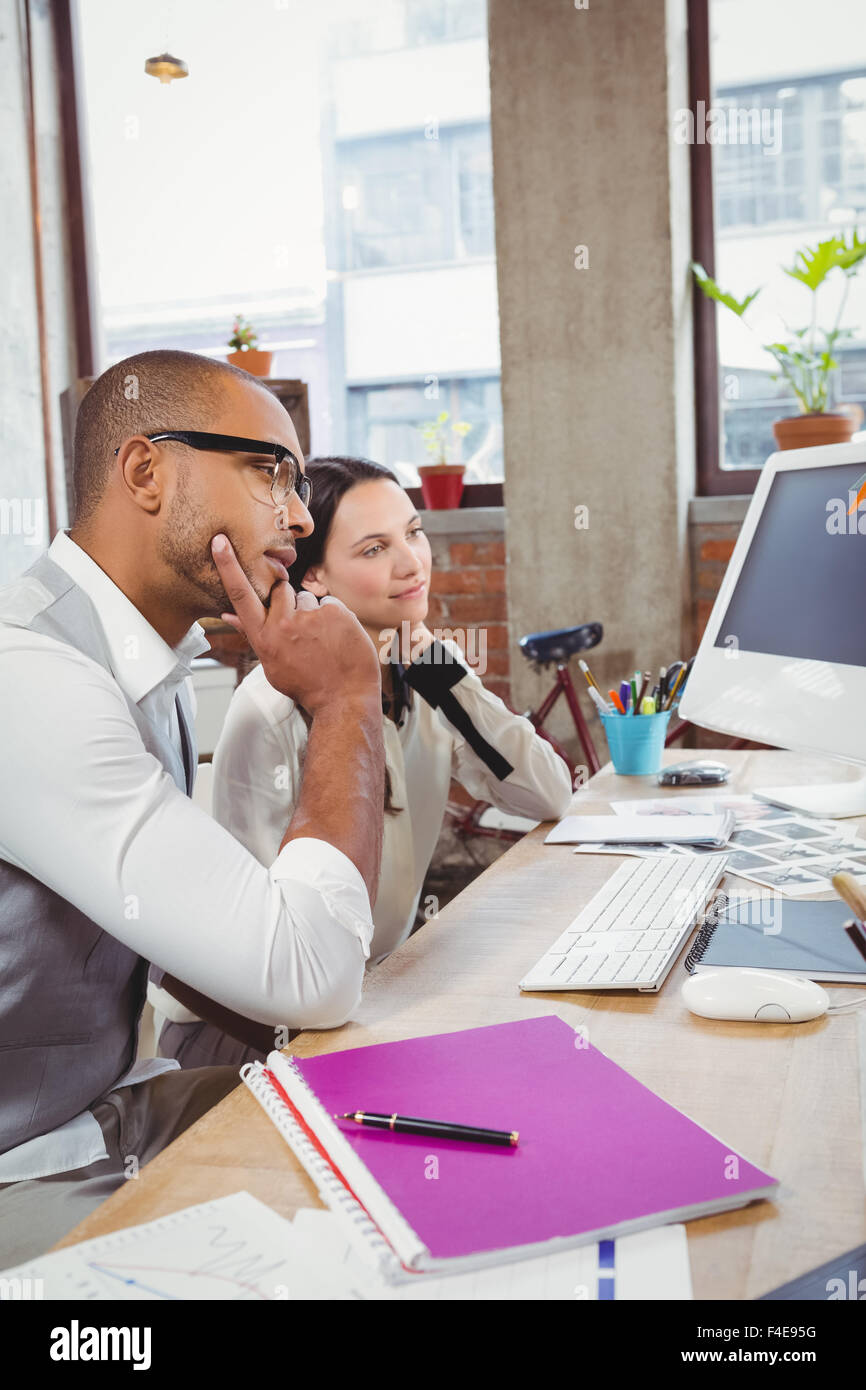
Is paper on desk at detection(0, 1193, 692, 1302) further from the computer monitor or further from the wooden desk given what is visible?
the computer monitor

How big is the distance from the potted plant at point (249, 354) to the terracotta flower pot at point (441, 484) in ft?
2.01

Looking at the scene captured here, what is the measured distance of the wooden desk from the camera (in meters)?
0.68

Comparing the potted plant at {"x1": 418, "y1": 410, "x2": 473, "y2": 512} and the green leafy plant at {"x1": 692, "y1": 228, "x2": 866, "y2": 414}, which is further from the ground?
the green leafy plant at {"x1": 692, "y1": 228, "x2": 866, "y2": 414}

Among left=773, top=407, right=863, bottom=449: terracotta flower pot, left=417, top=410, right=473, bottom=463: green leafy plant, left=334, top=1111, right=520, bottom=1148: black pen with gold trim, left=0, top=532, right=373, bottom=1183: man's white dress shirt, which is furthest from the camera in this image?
left=417, top=410, right=473, bottom=463: green leafy plant

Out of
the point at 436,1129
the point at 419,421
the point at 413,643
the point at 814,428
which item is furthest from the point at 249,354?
the point at 436,1129

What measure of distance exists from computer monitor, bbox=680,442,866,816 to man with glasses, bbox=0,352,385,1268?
0.67 m

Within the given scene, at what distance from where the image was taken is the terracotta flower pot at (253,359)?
3801mm

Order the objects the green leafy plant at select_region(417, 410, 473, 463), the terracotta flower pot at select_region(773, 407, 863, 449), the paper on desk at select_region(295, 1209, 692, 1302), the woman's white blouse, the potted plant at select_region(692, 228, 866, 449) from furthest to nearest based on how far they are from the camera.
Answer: the green leafy plant at select_region(417, 410, 473, 463) → the terracotta flower pot at select_region(773, 407, 863, 449) → the potted plant at select_region(692, 228, 866, 449) → the woman's white blouse → the paper on desk at select_region(295, 1209, 692, 1302)

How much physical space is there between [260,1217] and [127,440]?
2.55ft

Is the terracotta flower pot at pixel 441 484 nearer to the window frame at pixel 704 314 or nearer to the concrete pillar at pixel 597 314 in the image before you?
the concrete pillar at pixel 597 314

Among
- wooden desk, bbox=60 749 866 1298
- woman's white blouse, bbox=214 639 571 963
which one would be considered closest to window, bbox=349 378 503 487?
woman's white blouse, bbox=214 639 571 963

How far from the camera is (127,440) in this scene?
1.20 meters

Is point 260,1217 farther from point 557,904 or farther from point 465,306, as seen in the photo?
point 465,306

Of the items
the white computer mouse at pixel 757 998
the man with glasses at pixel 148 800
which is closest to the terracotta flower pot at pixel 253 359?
the man with glasses at pixel 148 800
